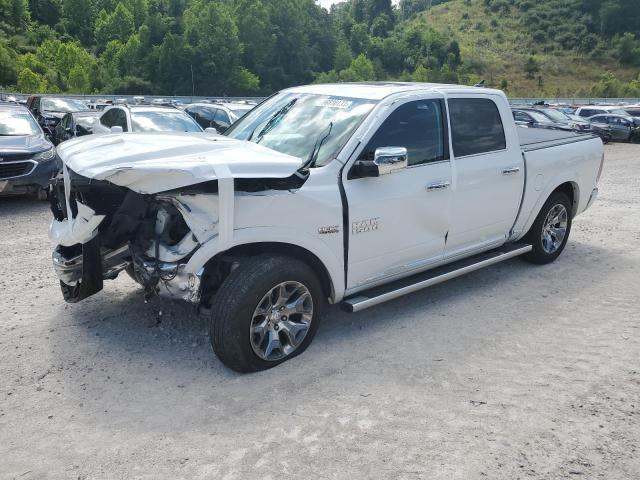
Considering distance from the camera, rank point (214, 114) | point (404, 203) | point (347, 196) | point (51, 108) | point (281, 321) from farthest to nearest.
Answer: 1. point (51, 108)
2. point (214, 114)
3. point (404, 203)
4. point (347, 196)
5. point (281, 321)

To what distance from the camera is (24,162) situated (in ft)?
28.8

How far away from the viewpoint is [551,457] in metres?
2.99

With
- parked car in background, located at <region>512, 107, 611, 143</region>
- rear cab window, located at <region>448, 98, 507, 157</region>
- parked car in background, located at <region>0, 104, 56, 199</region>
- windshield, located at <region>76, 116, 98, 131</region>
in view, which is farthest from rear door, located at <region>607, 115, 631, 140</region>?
parked car in background, located at <region>0, 104, 56, 199</region>

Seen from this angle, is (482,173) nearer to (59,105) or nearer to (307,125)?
(307,125)

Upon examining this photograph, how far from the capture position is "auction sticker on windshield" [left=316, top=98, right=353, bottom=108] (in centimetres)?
446

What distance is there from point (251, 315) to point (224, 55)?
9615 centimetres

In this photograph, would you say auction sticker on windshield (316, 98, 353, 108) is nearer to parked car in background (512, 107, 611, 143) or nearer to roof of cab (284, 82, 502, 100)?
roof of cab (284, 82, 502, 100)

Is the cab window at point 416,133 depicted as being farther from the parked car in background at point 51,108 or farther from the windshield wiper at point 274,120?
the parked car in background at point 51,108

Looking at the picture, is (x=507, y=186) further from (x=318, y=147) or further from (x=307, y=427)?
(x=307, y=427)

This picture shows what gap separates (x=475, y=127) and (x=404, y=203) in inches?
49.9

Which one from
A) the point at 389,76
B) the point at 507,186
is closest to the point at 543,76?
the point at 389,76

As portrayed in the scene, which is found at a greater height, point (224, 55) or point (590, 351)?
point (224, 55)

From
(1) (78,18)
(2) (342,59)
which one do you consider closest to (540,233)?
(2) (342,59)

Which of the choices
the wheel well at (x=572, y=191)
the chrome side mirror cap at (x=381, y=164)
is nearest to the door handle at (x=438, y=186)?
the chrome side mirror cap at (x=381, y=164)
